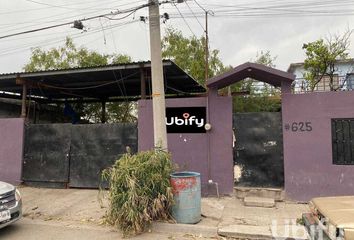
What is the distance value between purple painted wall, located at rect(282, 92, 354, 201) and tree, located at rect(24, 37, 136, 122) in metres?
14.6

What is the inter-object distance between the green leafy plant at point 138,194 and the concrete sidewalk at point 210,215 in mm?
370

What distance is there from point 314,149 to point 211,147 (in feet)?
8.41

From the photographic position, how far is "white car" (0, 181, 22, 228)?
22.7 feet

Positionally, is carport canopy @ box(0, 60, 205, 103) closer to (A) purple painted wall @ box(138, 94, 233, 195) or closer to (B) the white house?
(A) purple painted wall @ box(138, 94, 233, 195)

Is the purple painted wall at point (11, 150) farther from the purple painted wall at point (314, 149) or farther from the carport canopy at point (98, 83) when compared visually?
the purple painted wall at point (314, 149)

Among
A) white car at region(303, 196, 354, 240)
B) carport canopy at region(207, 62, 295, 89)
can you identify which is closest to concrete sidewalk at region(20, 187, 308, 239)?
white car at region(303, 196, 354, 240)

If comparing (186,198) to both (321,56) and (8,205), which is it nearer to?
(8,205)

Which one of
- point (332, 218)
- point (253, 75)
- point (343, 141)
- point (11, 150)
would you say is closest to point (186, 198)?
point (332, 218)

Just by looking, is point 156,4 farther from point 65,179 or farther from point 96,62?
point 96,62

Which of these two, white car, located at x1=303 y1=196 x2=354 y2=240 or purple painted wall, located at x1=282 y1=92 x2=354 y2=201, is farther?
purple painted wall, located at x1=282 y1=92 x2=354 y2=201

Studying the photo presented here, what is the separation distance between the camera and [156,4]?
9141 mm

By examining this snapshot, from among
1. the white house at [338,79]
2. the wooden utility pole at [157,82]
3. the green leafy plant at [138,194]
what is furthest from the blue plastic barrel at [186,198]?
the white house at [338,79]

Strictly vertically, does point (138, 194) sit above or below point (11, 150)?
below

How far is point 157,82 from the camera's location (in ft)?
29.0
